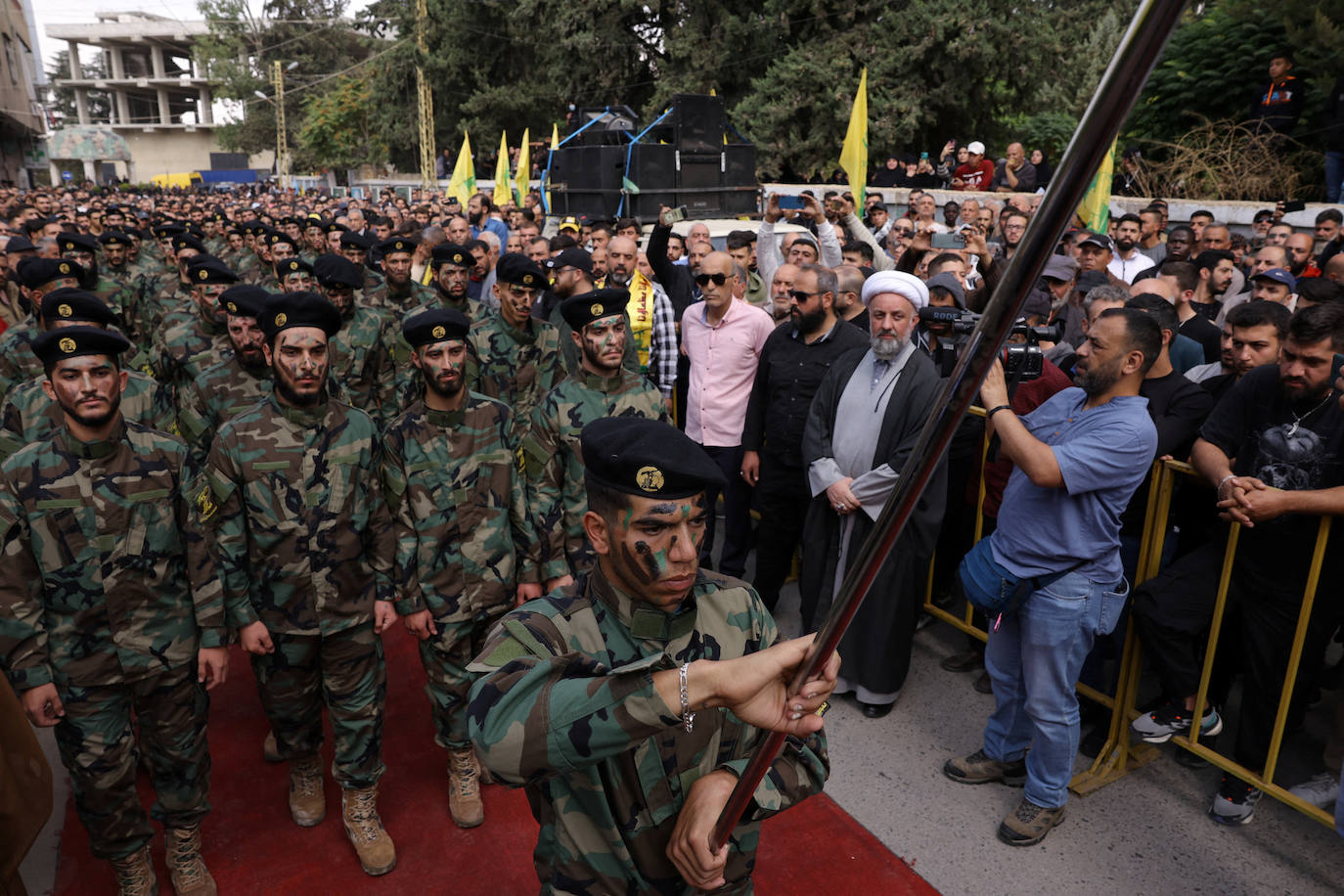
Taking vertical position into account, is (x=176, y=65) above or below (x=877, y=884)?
above

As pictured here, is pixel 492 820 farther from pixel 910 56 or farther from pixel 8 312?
pixel 910 56

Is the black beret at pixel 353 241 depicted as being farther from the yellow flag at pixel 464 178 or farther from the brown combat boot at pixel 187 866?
the yellow flag at pixel 464 178

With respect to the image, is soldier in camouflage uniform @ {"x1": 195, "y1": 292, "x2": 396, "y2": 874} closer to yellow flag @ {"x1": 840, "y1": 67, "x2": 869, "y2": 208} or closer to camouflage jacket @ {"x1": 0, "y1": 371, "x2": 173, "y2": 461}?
camouflage jacket @ {"x1": 0, "y1": 371, "x2": 173, "y2": 461}

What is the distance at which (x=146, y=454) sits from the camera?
3.55 meters

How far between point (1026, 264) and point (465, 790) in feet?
12.8

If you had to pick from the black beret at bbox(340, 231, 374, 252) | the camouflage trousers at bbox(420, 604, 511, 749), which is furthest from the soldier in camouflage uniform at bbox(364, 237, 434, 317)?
the camouflage trousers at bbox(420, 604, 511, 749)

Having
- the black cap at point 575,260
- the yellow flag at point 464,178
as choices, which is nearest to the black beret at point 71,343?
the black cap at point 575,260

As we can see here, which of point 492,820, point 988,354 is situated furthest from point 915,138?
point 988,354

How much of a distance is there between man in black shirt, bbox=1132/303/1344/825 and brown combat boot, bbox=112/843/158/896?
4185mm

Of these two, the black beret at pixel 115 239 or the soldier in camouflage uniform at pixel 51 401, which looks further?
the black beret at pixel 115 239

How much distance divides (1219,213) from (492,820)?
11.1 metres

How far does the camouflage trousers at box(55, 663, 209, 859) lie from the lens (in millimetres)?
3479

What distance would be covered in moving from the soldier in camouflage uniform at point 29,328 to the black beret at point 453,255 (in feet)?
8.10

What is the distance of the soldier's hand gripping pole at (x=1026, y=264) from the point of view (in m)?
0.80
